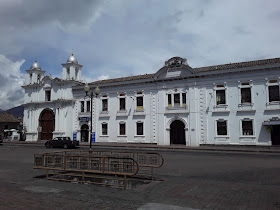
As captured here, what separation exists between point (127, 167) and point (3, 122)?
60.3 m

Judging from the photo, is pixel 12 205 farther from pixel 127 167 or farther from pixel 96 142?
pixel 96 142

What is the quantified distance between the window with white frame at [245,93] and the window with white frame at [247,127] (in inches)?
84.8

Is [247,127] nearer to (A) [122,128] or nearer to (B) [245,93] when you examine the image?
(B) [245,93]

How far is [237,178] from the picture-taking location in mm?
9938

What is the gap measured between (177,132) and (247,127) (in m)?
8.55

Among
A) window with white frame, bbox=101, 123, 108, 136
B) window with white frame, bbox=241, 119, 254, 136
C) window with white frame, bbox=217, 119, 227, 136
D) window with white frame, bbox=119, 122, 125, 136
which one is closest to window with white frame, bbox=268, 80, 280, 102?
window with white frame, bbox=241, 119, 254, 136

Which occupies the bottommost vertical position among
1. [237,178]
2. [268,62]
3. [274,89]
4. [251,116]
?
[237,178]

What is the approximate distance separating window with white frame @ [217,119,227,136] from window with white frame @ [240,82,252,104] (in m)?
3.18

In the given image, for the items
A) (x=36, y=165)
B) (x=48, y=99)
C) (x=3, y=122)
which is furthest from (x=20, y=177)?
(x=3, y=122)

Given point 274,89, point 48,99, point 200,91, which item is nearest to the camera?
point 274,89

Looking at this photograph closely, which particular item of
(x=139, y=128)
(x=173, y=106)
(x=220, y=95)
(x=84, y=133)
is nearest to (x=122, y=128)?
(x=139, y=128)

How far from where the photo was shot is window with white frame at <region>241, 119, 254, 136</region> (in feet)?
88.9

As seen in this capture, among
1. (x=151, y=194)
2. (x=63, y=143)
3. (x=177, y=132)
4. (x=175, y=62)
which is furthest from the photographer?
(x=177, y=132)

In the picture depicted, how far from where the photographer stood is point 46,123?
41.8 m
